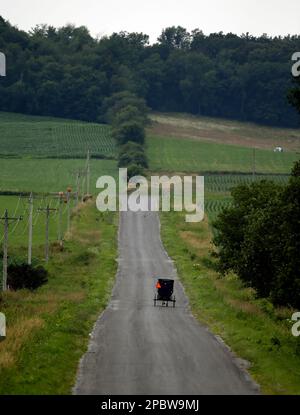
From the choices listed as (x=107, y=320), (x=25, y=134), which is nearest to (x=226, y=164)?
(x=25, y=134)

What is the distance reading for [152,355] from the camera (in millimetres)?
31078

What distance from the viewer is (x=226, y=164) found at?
146 m

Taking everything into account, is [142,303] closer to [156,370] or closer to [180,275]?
[180,275]

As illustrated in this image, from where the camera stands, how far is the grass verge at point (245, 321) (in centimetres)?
2823

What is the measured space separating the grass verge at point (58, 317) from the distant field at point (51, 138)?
218ft

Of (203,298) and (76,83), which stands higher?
(76,83)

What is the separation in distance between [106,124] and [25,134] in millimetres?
21560
